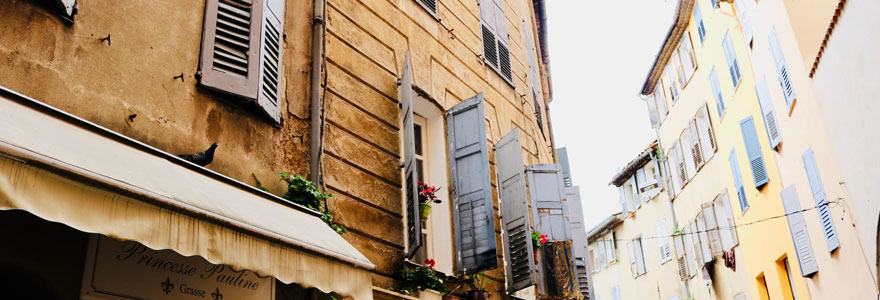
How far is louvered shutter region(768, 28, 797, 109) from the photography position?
12.6 m

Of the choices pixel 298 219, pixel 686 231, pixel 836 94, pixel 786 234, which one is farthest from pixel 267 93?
pixel 686 231

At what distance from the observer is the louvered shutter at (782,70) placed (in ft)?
41.4

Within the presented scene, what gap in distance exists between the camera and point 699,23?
1947 cm

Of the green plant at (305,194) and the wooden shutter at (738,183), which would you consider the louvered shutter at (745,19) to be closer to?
the wooden shutter at (738,183)

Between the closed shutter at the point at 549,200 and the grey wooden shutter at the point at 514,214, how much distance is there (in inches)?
30.6

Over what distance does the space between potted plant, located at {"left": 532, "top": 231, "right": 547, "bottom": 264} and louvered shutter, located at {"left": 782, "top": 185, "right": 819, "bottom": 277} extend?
662 centimetres

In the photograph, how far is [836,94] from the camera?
10117 millimetres

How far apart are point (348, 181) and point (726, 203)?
13.7 meters

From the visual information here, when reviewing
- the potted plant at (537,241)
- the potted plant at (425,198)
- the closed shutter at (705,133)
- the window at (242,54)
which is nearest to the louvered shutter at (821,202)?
the potted plant at (537,241)

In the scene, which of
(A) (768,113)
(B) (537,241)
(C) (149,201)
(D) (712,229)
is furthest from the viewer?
(D) (712,229)

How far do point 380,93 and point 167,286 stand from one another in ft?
11.6

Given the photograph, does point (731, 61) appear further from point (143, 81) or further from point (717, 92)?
point (143, 81)

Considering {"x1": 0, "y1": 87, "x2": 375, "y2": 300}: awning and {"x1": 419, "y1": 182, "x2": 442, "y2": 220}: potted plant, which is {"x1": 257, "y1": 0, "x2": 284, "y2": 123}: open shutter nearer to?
{"x1": 0, "y1": 87, "x2": 375, "y2": 300}: awning

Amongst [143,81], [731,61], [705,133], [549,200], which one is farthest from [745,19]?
[143,81]
